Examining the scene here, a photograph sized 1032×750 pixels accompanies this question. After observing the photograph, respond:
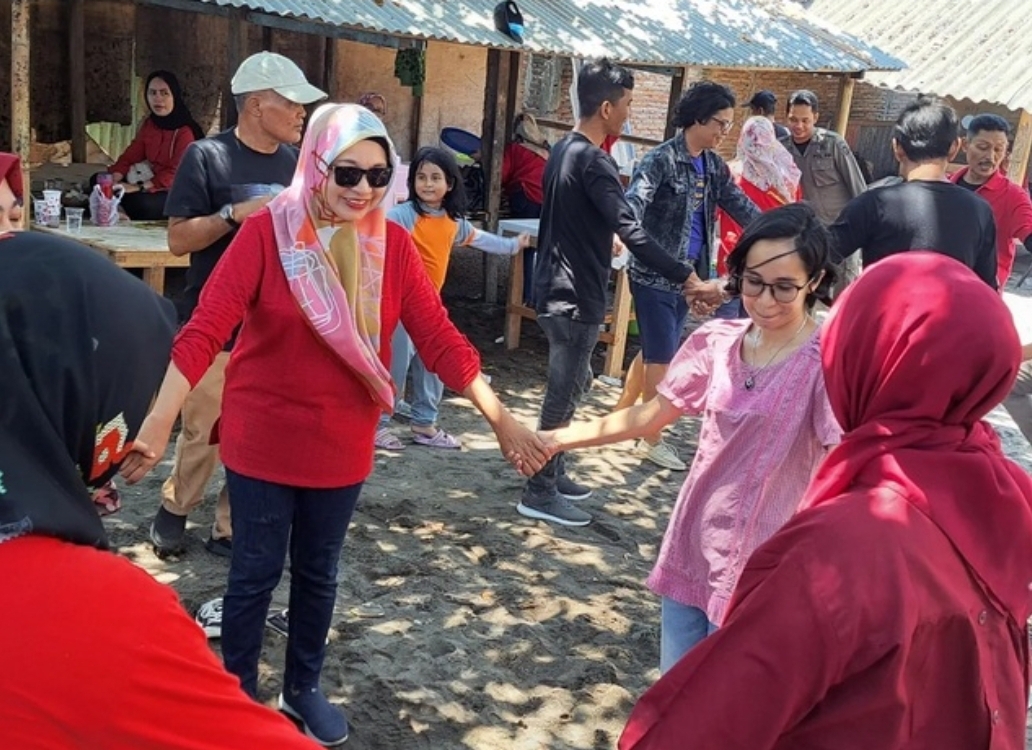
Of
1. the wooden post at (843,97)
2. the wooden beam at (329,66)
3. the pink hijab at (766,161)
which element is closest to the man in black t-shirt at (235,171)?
the pink hijab at (766,161)

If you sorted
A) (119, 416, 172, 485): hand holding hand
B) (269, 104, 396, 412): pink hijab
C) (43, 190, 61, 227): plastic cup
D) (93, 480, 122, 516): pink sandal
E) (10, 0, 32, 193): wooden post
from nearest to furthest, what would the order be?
1. (119, 416, 172, 485): hand holding hand
2. (269, 104, 396, 412): pink hijab
3. (93, 480, 122, 516): pink sandal
4. (10, 0, 32, 193): wooden post
5. (43, 190, 61, 227): plastic cup

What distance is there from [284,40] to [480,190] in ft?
8.08

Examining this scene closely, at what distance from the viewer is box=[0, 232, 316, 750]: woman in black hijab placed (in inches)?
41.1

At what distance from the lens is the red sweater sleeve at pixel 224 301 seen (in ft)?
9.37

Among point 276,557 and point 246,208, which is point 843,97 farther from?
point 276,557

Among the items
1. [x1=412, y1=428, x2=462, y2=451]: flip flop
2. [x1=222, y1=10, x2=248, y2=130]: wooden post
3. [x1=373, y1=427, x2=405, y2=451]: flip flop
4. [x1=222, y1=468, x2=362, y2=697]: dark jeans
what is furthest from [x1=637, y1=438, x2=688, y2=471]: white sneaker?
[x1=222, y1=468, x2=362, y2=697]: dark jeans

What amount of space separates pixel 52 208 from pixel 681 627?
5290 millimetres

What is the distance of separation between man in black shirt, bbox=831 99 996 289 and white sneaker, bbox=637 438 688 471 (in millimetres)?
1958

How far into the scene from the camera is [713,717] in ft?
5.05

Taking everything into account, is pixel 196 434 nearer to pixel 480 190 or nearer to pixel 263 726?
pixel 263 726

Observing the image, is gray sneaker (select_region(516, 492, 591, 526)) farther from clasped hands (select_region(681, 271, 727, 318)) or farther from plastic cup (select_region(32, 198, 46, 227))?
plastic cup (select_region(32, 198, 46, 227))

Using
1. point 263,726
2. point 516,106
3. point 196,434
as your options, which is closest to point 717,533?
point 263,726

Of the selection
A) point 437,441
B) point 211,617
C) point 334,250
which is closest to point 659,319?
point 437,441

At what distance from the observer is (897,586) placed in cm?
147
